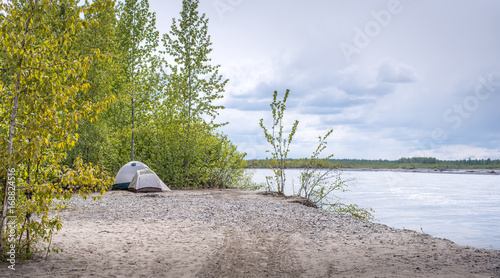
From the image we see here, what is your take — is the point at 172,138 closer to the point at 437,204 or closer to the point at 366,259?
the point at 437,204

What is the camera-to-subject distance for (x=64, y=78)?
556 centimetres

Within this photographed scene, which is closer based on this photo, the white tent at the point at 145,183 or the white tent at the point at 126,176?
the white tent at the point at 145,183

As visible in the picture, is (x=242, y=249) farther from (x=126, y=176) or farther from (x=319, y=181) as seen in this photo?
(x=126, y=176)

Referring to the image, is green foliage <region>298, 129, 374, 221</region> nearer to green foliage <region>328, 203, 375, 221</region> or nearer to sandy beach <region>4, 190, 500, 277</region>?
green foliage <region>328, 203, 375, 221</region>

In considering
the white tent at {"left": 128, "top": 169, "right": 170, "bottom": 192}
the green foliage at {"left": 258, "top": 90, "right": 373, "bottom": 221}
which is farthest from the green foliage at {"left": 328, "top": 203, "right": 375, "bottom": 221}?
the white tent at {"left": 128, "top": 169, "right": 170, "bottom": 192}

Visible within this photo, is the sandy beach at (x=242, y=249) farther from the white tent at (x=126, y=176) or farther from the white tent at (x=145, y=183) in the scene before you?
the white tent at (x=126, y=176)

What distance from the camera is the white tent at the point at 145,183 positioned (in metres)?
17.2

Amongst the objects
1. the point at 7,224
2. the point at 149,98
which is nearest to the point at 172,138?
the point at 149,98

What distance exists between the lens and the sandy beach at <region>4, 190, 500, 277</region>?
5699mm

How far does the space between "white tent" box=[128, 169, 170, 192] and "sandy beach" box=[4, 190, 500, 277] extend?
6038 millimetres

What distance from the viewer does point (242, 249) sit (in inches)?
280

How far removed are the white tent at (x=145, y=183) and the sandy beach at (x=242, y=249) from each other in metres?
6.04

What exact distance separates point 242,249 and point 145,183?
11040 mm

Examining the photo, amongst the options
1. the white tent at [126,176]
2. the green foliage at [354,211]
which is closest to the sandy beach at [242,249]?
the green foliage at [354,211]
